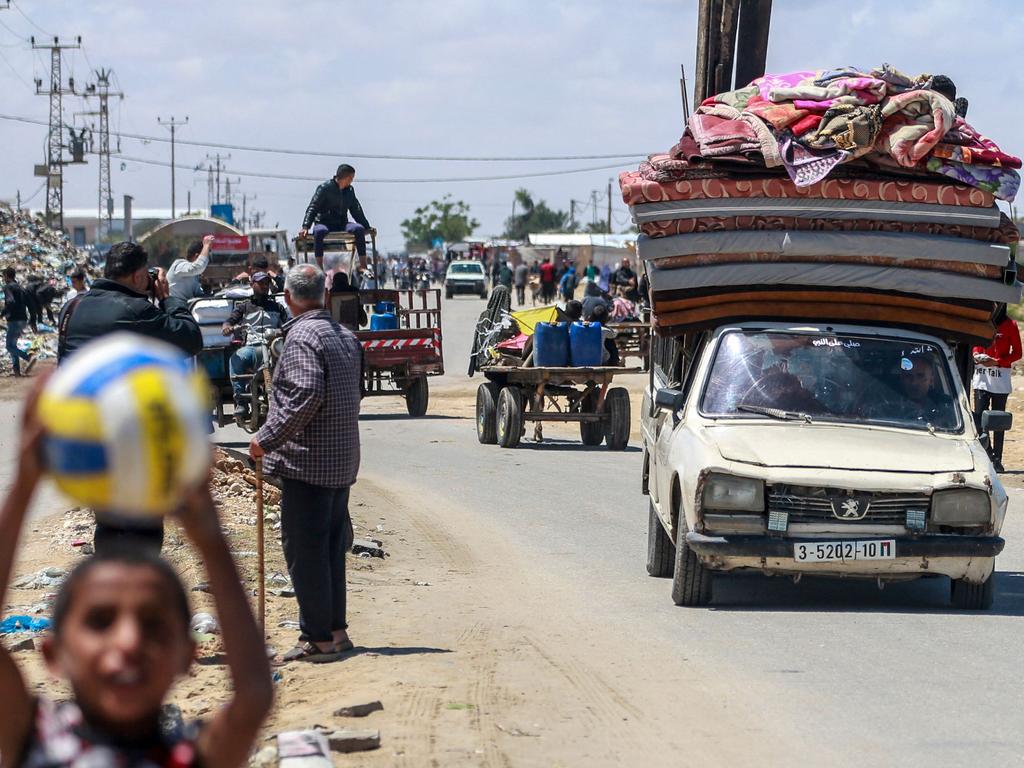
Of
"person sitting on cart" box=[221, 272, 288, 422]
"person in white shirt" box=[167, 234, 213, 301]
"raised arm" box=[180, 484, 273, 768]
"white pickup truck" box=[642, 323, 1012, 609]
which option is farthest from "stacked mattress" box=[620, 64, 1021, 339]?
"person sitting on cart" box=[221, 272, 288, 422]

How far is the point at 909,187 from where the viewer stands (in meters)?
10.0

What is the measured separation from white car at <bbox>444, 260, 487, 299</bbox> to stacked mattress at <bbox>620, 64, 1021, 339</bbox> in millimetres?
58937

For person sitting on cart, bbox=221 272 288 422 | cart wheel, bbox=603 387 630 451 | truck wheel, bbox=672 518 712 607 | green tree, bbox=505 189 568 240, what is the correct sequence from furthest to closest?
green tree, bbox=505 189 568 240 < cart wheel, bbox=603 387 630 451 < person sitting on cart, bbox=221 272 288 422 < truck wheel, bbox=672 518 712 607

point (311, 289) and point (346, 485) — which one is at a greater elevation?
point (311, 289)

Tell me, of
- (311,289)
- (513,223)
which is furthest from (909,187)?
(513,223)

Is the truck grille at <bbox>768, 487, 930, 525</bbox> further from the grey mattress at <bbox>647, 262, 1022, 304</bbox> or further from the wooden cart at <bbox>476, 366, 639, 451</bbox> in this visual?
the wooden cart at <bbox>476, 366, 639, 451</bbox>

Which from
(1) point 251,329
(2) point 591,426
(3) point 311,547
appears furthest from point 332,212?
(3) point 311,547

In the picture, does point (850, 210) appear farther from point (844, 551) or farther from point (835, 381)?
point (844, 551)

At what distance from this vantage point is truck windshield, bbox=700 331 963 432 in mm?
9391

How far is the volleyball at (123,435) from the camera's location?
2326 mm

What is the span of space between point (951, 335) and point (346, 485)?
15.2ft

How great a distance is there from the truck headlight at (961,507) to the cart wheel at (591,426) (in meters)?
11.0

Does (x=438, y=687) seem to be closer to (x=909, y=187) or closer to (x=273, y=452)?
(x=273, y=452)

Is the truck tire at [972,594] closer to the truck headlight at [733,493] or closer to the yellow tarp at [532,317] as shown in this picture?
the truck headlight at [733,493]
